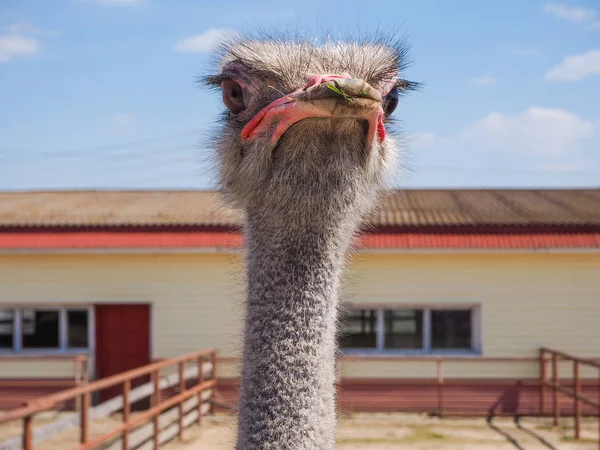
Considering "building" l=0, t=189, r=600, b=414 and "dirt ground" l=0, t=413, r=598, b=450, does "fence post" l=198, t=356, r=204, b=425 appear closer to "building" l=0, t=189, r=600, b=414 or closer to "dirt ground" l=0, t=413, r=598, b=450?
"dirt ground" l=0, t=413, r=598, b=450

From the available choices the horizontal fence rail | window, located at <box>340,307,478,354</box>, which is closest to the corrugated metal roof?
window, located at <box>340,307,478,354</box>

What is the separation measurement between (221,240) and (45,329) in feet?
10.9

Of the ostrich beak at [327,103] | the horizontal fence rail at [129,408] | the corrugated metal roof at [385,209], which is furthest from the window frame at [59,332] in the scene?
the ostrich beak at [327,103]

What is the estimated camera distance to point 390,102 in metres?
2.51

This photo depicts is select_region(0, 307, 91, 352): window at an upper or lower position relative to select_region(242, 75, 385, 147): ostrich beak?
lower

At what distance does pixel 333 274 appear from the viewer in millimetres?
2293

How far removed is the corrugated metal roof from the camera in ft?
39.7

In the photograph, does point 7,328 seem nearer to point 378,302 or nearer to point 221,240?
point 221,240

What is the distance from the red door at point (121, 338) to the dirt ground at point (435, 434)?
7.34 feet

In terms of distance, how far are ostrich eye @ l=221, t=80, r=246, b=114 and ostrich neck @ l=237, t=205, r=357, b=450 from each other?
356mm

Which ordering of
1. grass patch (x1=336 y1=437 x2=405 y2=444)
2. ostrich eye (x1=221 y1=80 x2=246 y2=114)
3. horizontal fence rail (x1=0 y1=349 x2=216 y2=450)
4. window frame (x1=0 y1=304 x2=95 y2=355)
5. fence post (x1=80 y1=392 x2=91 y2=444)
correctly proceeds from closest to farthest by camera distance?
ostrich eye (x1=221 y1=80 x2=246 y2=114) < horizontal fence rail (x1=0 y1=349 x2=216 y2=450) < fence post (x1=80 y1=392 x2=91 y2=444) < grass patch (x1=336 y1=437 x2=405 y2=444) < window frame (x1=0 y1=304 x2=95 y2=355)

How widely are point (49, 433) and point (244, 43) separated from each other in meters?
3.56

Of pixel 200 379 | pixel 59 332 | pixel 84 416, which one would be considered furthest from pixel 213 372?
pixel 84 416

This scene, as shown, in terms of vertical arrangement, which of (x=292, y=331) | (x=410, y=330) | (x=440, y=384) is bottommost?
(x=440, y=384)
